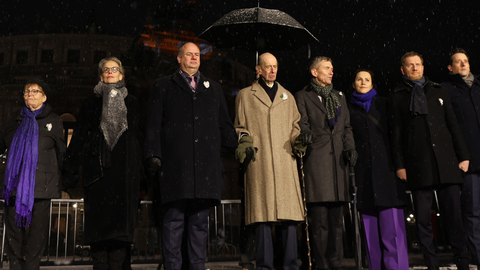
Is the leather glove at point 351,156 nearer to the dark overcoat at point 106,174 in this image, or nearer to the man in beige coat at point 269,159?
the man in beige coat at point 269,159

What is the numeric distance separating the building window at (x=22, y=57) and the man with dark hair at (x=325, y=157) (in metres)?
35.3

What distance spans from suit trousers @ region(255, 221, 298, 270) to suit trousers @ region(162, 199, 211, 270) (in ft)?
1.89

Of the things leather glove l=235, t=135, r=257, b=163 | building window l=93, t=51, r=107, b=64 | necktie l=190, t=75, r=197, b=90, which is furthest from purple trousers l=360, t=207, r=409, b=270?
building window l=93, t=51, r=107, b=64

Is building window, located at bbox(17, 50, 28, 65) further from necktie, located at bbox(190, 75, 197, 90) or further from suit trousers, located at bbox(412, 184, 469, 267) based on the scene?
suit trousers, located at bbox(412, 184, 469, 267)

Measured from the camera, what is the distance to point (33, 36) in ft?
120

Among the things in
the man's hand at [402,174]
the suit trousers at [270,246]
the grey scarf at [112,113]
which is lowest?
the suit trousers at [270,246]

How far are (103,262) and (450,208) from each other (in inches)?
144

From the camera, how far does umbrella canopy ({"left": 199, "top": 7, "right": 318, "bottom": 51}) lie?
6.04m

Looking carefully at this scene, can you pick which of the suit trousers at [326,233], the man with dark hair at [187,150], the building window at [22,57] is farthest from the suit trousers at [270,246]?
the building window at [22,57]

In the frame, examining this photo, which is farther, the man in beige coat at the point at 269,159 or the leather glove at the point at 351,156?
the leather glove at the point at 351,156

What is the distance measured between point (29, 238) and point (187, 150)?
1.92 m

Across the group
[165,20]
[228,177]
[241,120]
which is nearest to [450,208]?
[241,120]

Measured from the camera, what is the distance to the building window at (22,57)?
116 ft

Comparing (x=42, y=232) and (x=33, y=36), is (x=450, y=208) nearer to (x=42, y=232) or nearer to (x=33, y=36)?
(x=42, y=232)
